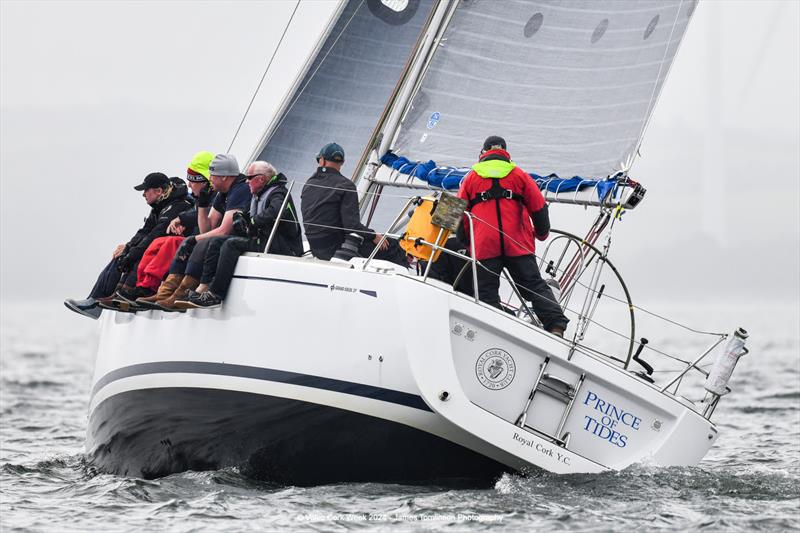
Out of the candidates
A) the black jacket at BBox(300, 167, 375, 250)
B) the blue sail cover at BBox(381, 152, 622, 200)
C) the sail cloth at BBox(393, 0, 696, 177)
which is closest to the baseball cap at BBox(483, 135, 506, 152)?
the black jacket at BBox(300, 167, 375, 250)

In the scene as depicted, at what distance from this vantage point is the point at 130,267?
969 cm

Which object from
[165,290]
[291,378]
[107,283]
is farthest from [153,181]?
[291,378]

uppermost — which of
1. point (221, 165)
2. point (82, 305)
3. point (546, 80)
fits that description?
point (546, 80)

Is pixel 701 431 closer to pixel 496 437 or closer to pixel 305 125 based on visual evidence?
pixel 496 437

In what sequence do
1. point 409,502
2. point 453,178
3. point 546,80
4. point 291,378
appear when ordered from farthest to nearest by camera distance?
point 546,80, point 453,178, point 291,378, point 409,502

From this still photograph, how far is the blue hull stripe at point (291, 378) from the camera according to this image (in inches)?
293

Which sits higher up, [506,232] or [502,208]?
[502,208]

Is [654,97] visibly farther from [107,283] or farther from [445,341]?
[107,283]

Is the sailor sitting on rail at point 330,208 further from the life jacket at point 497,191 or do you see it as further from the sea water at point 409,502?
the sea water at point 409,502

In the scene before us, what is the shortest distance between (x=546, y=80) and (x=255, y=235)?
307 cm

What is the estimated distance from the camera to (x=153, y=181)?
9.91 metres

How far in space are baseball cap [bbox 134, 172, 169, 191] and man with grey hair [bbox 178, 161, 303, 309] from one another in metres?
1.09

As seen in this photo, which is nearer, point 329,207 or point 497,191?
point 497,191

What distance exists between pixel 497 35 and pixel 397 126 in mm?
1092
